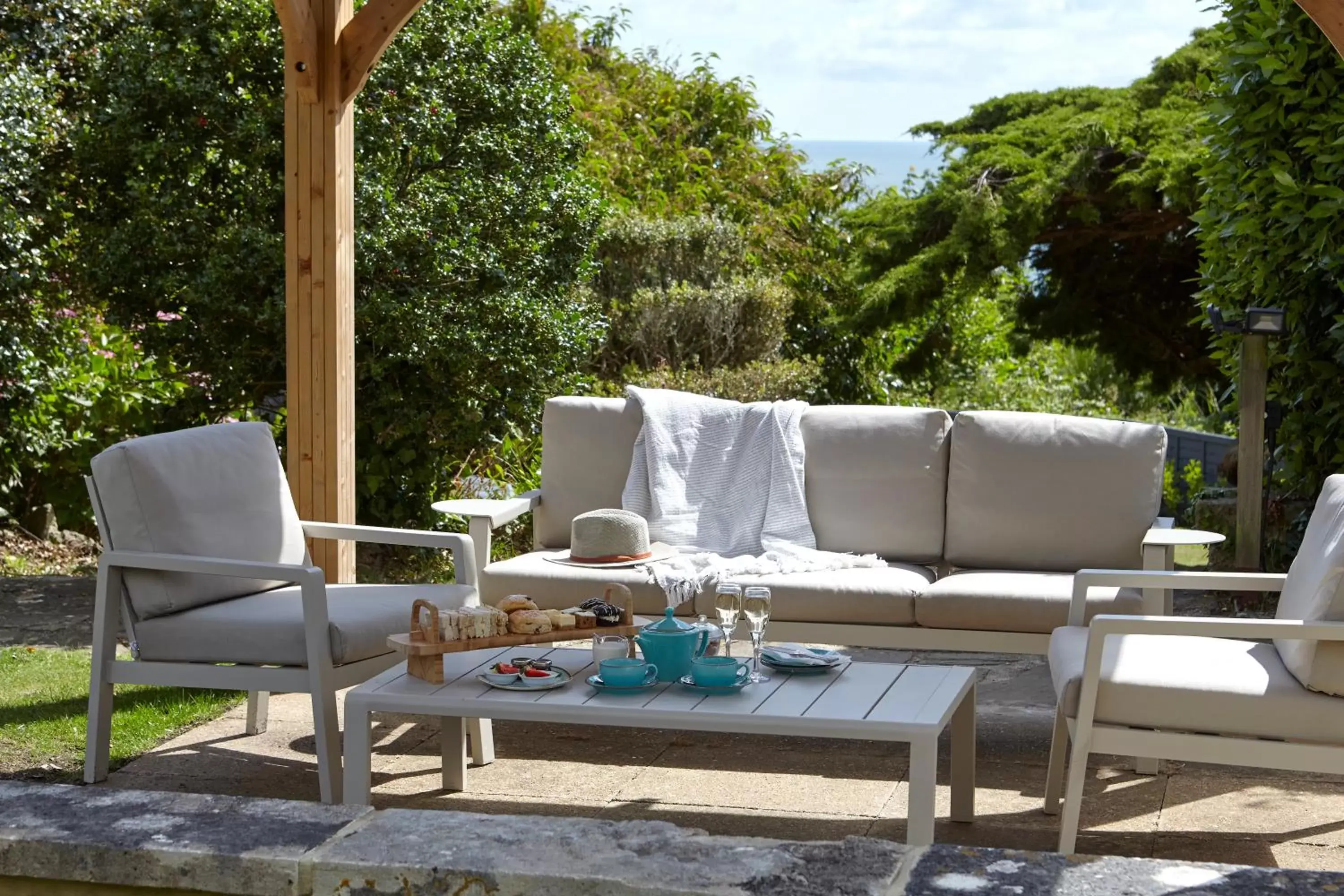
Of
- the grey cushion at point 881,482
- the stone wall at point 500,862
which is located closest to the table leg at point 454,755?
the grey cushion at point 881,482

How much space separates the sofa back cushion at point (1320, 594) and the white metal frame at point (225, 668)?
188 centimetres

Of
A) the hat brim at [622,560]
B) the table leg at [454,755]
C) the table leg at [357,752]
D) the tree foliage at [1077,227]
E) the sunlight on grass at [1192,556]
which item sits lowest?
the sunlight on grass at [1192,556]

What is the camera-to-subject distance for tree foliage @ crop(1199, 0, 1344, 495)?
5051 millimetres

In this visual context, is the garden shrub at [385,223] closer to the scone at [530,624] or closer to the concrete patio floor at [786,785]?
the concrete patio floor at [786,785]

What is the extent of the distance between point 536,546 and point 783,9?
40.6m

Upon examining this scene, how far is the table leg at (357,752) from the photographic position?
2979 mm

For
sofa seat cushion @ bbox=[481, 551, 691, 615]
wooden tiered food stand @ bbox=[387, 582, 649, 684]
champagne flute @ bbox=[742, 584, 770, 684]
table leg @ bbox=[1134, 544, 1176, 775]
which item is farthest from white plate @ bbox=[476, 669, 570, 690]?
table leg @ bbox=[1134, 544, 1176, 775]

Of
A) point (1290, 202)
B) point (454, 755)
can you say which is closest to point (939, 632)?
point (454, 755)

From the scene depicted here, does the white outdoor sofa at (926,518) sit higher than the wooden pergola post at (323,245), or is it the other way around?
the wooden pergola post at (323,245)

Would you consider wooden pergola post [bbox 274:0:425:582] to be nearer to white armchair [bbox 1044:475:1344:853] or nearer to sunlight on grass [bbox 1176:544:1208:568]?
white armchair [bbox 1044:475:1344:853]

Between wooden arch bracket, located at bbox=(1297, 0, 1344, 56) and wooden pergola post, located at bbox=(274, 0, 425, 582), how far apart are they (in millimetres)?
2600

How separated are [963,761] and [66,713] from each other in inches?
97.2

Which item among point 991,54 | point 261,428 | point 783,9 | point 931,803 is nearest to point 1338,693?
point 931,803

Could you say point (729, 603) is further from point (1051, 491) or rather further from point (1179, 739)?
point (1051, 491)
